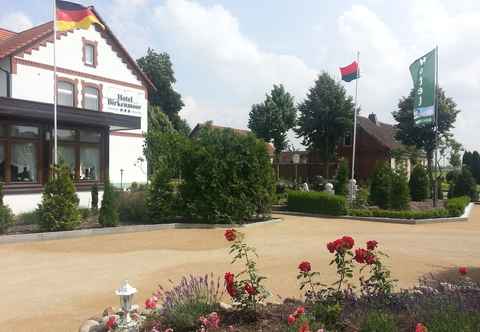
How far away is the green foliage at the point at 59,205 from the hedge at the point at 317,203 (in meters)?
9.95

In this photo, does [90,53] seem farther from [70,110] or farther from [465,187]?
[465,187]

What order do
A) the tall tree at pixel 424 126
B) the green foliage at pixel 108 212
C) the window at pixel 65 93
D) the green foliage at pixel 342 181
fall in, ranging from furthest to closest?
1. the tall tree at pixel 424 126
2. the green foliage at pixel 342 181
3. the window at pixel 65 93
4. the green foliage at pixel 108 212

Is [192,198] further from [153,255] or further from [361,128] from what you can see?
[361,128]

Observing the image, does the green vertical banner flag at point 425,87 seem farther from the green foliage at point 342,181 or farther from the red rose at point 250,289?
the red rose at point 250,289

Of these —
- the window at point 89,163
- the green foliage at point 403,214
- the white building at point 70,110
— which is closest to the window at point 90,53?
the white building at point 70,110

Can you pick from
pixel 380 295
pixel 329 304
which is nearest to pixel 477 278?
pixel 380 295

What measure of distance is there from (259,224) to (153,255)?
5.91m

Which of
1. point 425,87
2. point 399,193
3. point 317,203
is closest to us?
point 317,203

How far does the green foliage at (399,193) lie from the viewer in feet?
60.6

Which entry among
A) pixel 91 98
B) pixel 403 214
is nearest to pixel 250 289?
pixel 403 214

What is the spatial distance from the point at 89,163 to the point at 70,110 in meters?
2.60

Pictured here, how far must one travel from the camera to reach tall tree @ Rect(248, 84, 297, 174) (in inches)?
1618

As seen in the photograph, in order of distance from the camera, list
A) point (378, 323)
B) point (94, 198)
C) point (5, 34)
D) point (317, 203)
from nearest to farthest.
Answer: point (378, 323)
point (94, 198)
point (317, 203)
point (5, 34)

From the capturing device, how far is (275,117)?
135 feet
